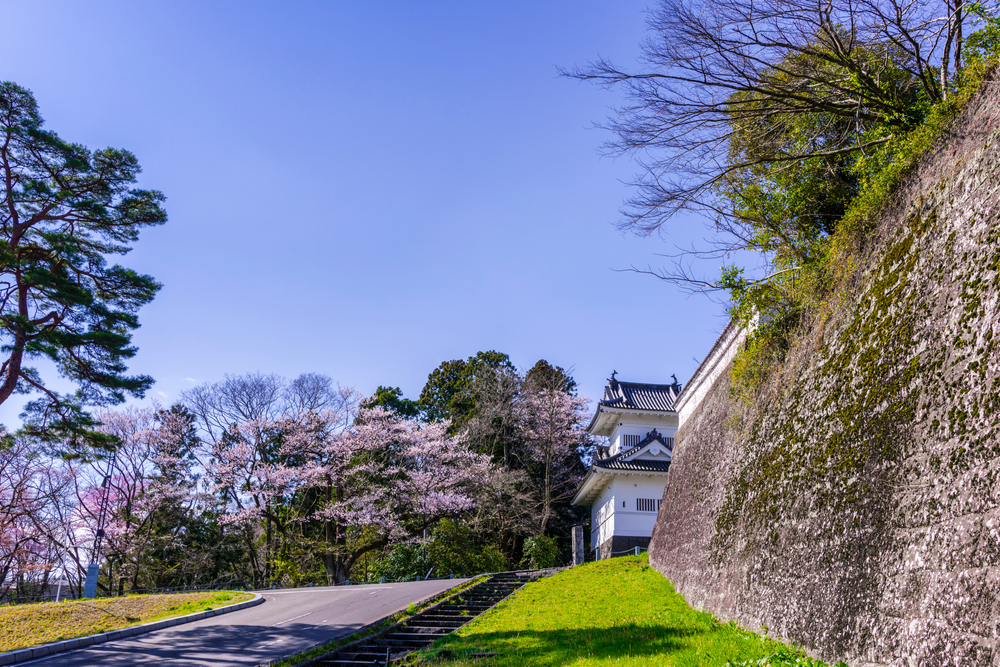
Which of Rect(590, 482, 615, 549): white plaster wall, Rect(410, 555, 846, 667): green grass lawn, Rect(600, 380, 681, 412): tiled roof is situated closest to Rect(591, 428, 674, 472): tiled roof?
Rect(590, 482, 615, 549): white plaster wall

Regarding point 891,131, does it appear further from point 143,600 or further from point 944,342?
point 143,600

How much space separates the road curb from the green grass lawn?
280 inches

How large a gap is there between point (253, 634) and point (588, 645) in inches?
327

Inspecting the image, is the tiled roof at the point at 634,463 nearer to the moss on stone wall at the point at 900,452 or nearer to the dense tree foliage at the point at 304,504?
the dense tree foliage at the point at 304,504

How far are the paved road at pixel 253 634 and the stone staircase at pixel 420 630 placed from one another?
39.7 inches

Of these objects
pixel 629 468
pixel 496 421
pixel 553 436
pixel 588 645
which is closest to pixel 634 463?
pixel 629 468

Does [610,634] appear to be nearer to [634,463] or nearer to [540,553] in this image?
[634,463]

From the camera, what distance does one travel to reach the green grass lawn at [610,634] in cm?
705

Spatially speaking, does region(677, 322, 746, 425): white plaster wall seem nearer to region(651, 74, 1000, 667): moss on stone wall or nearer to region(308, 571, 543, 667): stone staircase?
region(651, 74, 1000, 667): moss on stone wall

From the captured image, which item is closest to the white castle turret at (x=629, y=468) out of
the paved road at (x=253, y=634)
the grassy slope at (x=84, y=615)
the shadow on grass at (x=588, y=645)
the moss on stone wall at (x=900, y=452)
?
the paved road at (x=253, y=634)

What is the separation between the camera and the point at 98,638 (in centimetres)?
1253

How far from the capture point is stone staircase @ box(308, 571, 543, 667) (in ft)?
35.6

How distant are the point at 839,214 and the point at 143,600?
2105 cm

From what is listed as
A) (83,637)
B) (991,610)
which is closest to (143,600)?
(83,637)
